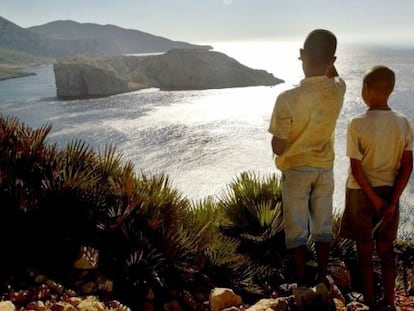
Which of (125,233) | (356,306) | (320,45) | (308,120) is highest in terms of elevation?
(320,45)

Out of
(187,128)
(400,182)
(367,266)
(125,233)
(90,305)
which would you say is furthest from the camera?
(187,128)

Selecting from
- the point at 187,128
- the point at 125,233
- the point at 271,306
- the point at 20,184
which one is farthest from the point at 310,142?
the point at 187,128

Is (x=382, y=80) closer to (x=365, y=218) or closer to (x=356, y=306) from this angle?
(x=365, y=218)

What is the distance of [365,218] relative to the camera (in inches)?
129

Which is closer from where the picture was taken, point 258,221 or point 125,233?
point 125,233

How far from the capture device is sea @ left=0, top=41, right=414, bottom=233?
3312 centimetres

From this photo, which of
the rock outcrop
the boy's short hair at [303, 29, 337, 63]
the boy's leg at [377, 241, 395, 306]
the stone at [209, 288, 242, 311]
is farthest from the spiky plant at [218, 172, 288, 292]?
the rock outcrop

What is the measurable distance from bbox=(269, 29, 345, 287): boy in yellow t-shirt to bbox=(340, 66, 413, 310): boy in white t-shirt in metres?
0.18

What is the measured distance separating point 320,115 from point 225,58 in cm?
12639

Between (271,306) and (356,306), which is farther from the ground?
(271,306)

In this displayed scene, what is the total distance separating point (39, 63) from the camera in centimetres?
17975

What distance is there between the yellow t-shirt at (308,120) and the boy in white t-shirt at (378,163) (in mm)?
171

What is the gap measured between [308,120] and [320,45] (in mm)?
519

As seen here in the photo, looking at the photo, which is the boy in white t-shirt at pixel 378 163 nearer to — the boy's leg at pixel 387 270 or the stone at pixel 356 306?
the boy's leg at pixel 387 270
